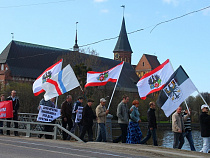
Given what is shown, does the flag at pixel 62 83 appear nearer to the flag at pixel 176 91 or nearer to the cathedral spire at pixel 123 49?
the flag at pixel 176 91

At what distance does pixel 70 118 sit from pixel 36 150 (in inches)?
180

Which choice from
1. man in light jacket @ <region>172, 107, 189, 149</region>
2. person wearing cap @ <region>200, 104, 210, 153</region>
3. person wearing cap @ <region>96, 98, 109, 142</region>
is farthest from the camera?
person wearing cap @ <region>96, 98, 109, 142</region>

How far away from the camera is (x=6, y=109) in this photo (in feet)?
59.7

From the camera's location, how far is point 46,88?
17875 millimetres

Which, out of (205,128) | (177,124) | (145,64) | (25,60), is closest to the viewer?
(205,128)

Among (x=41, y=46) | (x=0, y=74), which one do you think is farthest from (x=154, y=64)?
(x=0, y=74)

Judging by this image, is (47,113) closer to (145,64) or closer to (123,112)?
(123,112)

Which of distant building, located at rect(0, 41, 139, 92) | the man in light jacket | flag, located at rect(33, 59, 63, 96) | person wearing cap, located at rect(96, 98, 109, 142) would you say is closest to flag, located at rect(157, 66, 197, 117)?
the man in light jacket

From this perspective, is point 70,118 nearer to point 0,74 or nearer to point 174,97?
point 174,97

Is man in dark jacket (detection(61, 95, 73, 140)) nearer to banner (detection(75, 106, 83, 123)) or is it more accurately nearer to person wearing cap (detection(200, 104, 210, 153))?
banner (detection(75, 106, 83, 123))

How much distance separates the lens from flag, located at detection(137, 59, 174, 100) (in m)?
15.9

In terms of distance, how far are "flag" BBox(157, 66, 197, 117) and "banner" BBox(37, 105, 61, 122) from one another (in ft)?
14.8

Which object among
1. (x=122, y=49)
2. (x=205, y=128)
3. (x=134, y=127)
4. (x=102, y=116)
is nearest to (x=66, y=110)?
(x=102, y=116)

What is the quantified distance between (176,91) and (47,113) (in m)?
5.51
